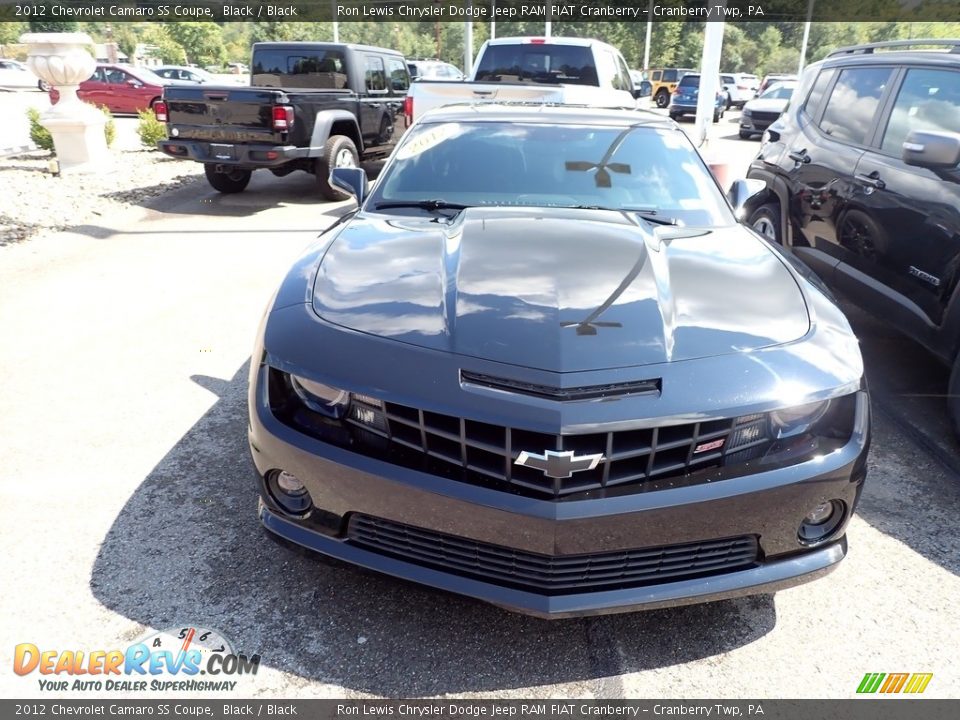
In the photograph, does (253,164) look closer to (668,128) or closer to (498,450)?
(668,128)

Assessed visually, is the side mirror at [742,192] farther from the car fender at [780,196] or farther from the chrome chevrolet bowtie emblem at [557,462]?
the chrome chevrolet bowtie emblem at [557,462]

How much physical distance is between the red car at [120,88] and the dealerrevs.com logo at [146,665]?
22.1 meters

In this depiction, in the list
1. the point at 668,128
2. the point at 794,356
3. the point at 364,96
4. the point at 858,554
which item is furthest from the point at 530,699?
the point at 364,96

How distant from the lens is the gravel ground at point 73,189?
7941 millimetres

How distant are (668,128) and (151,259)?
508cm

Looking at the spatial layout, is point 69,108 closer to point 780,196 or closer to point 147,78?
point 780,196

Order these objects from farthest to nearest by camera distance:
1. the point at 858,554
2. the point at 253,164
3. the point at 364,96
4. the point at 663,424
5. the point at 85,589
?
1. the point at 364,96
2. the point at 253,164
3. the point at 858,554
4. the point at 85,589
5. the point at 663,424

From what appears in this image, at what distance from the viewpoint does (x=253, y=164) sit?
349 inches

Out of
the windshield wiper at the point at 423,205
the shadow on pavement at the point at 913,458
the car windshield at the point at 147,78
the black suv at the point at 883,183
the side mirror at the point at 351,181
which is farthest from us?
the car windshield at the point at 147,78

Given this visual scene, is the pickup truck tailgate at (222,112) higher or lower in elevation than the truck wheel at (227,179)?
higher

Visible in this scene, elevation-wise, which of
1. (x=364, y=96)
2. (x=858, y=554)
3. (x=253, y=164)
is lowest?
(x=858, y=554)

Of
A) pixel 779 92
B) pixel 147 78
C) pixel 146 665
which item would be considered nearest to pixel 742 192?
pixel 146 665

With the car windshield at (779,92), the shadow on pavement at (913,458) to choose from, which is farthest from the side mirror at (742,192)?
the car windshield at (779,92)

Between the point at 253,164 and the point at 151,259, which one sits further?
the point at 253,164
